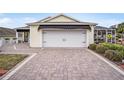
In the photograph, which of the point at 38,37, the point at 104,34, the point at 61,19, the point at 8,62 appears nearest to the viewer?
the point at 8,62

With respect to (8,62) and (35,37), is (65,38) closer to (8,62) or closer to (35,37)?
(35,37)

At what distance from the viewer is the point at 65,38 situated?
24.8m

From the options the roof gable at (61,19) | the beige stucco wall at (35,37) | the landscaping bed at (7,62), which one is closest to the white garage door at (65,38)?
the beige stucco wall at (35,37)

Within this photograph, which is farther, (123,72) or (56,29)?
(56,29)

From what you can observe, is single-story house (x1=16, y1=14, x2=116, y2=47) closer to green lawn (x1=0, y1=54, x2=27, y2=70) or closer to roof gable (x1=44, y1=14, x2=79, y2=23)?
roof gable (x1=44, y1=14, x2=79, y2=23)

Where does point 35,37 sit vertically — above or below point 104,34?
below

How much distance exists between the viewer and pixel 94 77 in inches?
354

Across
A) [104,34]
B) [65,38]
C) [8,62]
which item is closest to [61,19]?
[65,38]

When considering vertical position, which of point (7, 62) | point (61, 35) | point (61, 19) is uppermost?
point (61, 19)
